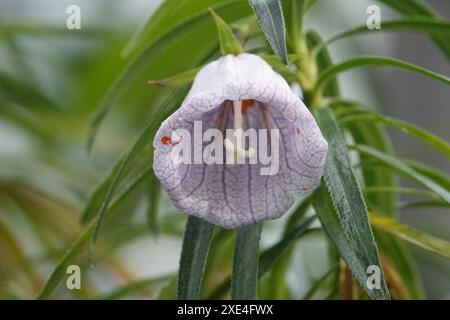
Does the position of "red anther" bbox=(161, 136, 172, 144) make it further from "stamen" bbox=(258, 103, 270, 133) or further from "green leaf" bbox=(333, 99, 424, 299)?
"green leaf" bbox=(333, 99, 424, 299)

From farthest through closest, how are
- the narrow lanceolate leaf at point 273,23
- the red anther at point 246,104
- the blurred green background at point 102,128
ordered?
1. the blurred green background at point 102,128
2. the red anther at point 246,104
3. the narrow lanceolate leaf at point 273,23

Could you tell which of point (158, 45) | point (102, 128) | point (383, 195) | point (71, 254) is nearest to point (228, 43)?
point (158, 45)

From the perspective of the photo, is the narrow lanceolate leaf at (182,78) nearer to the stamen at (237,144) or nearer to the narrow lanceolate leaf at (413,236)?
the stamen at (237,144)

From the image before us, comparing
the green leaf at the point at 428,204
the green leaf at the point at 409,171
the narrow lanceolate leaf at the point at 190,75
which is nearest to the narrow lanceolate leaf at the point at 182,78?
the narrow lanceolate leaf at the point at 190,75

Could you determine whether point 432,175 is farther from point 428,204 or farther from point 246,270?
point 246,270

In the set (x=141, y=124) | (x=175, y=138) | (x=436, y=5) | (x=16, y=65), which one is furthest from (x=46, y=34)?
(x=436, y=5)

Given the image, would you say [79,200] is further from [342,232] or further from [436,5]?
[436,5]
